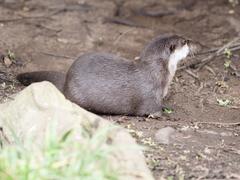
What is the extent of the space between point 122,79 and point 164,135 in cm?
94

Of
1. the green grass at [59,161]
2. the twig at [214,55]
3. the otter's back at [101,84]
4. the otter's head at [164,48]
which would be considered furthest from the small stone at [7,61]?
the green grass at [59,161]

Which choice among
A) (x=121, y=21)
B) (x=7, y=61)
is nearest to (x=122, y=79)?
(x=7, y=61)

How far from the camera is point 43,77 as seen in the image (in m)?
6.27

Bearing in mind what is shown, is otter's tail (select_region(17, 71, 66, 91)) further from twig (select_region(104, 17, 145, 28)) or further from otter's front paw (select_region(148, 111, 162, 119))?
twig (select_region(104, 17, 145, 28))

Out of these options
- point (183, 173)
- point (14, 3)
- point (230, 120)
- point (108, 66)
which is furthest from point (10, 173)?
point (14, 3)

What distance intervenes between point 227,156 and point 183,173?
0.53m

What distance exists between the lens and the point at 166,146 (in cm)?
493

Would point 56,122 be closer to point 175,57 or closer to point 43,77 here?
point 43,77

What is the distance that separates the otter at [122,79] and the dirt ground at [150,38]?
0.45 ft

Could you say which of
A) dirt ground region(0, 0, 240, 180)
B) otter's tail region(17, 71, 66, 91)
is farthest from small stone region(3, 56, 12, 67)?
otter's tail region(17, 71, 66, 91)

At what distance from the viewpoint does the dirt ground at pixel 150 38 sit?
15.7 ft

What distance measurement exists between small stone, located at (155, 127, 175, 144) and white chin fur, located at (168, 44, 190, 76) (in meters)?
1.04

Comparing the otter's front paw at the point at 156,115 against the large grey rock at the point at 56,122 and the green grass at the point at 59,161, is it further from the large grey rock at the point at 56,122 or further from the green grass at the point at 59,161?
the green grass at the point at 59,161

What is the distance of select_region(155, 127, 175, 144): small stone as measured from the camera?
16.6 feet
